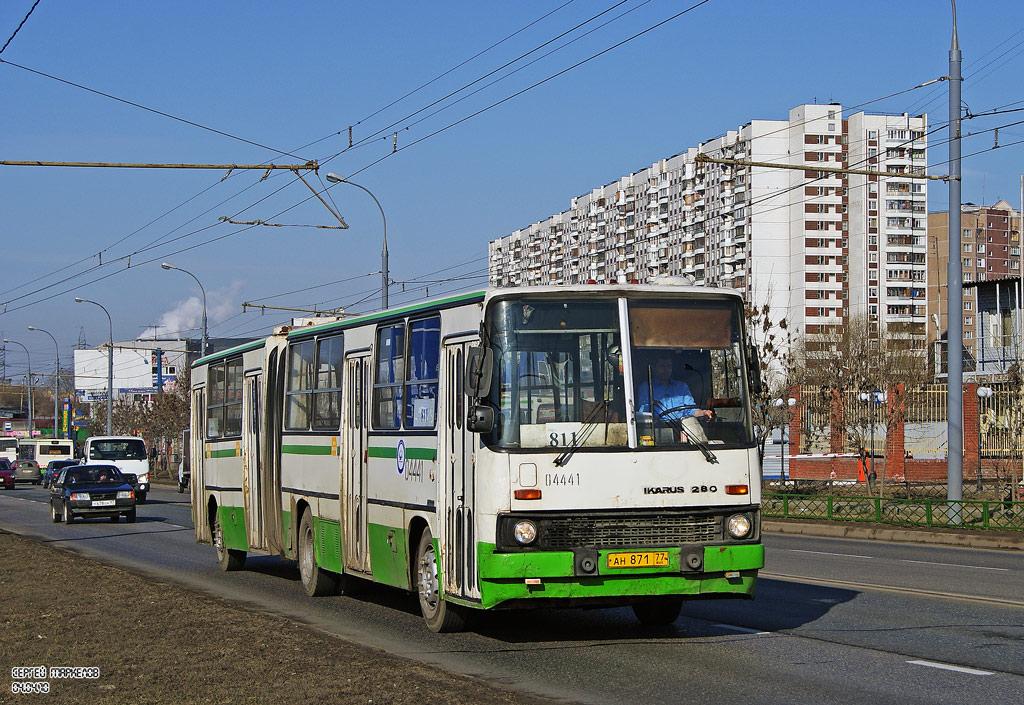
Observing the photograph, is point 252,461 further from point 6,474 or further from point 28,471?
point 28,471

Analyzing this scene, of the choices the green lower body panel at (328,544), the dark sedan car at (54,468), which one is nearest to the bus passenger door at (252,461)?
the green lower body panel at (328,544)

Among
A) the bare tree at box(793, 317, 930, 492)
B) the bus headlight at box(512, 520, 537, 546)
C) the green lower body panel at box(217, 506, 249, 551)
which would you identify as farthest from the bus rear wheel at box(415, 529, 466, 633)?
the bare tree at box(793, 317, 930, 492)

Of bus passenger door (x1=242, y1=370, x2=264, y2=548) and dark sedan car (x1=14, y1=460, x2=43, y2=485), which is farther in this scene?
dark sedan car (x1=14, y1=460, x2=43, y2=485)

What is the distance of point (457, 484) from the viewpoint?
11086mm

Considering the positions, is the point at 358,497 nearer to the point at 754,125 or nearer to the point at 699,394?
the point at 699,394

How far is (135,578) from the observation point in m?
16.6

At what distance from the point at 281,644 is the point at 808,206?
409 feet

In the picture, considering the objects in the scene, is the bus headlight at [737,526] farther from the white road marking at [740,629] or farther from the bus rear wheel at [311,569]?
the bus rear wheel at [311,569]

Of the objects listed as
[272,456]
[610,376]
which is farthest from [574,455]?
[272,456]

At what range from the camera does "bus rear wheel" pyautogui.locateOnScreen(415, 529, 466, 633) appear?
1159cm

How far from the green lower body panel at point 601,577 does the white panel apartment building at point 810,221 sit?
114185mm

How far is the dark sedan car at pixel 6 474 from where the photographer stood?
7119 cm

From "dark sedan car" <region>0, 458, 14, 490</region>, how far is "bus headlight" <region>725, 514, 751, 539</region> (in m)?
67.0

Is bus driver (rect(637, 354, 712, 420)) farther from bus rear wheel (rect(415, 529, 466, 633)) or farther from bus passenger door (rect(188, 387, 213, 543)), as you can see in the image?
bus passenger door (rect(188, 387, 213, 543))
